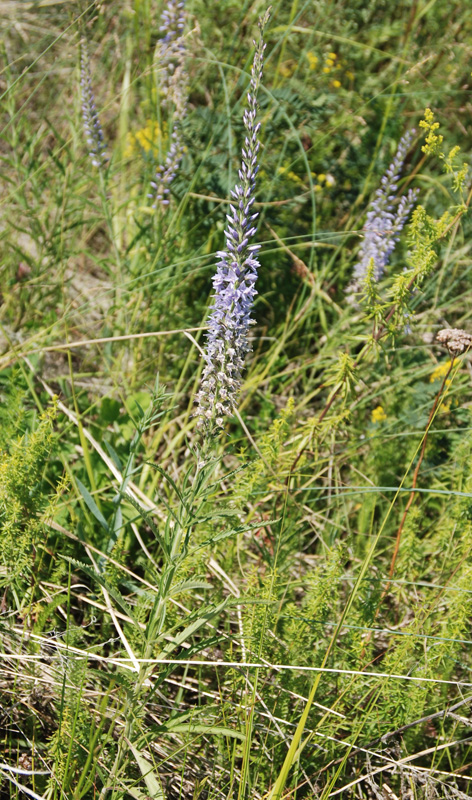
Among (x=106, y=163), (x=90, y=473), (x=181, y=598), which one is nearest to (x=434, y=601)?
(x=181, y=598)

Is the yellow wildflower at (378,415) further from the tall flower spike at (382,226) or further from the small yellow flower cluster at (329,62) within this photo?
the small yellow flower cluster at (329,62)

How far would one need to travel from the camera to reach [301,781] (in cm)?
226

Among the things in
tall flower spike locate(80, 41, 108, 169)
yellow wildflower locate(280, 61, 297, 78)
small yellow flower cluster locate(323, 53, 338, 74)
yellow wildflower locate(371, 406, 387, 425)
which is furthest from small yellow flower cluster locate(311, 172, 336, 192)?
yellow wildflower locate(371, 406, 387, 425)

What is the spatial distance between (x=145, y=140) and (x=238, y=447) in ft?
7.23

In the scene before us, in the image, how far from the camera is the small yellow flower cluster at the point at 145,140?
3.97 metres

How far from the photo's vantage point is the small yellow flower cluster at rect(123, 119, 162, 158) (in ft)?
13.0

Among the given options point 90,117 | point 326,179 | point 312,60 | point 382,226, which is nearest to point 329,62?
point 312,60

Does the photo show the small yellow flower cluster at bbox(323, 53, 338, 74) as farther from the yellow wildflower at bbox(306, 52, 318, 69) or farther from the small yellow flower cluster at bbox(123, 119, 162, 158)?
the small yellow flower cluster at bbox(123, 119, 162, 158)

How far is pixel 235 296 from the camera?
181cm

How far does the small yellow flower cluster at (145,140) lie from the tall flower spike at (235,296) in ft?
6.73

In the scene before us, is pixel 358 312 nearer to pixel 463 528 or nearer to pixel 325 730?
pixel 463 528

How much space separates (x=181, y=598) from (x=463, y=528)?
1189mm

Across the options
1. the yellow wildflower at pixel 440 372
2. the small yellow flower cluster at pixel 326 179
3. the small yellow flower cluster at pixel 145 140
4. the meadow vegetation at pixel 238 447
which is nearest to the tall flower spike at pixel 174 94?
the meadow vegetation at pixel 238 447

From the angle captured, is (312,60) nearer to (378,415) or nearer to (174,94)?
(174,94)
